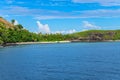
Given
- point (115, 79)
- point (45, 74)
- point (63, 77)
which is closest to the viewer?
point (115, 79)

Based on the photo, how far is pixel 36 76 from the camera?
8556 centimetres

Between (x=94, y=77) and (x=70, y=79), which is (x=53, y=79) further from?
(x=94, y=77)

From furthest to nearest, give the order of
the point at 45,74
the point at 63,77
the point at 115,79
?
1. the point at 45,74
2. the point at 63,77
3. the point at 115,79

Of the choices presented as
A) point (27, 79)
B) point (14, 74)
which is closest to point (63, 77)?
point (27, 79)

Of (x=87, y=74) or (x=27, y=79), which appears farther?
(x=87, y=74)

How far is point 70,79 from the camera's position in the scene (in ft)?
261

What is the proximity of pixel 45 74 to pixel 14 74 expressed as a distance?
8146mm

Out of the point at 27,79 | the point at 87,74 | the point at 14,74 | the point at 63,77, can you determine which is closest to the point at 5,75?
the point at 14,74

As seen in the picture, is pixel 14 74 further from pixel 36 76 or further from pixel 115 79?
pixel 115 79

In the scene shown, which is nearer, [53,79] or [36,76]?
[53,79]

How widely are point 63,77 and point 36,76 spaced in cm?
736

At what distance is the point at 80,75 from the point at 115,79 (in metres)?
11.2

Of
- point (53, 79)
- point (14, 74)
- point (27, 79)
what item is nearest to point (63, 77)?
point (53, 79)

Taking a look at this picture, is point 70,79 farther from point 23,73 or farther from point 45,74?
point 23,73
